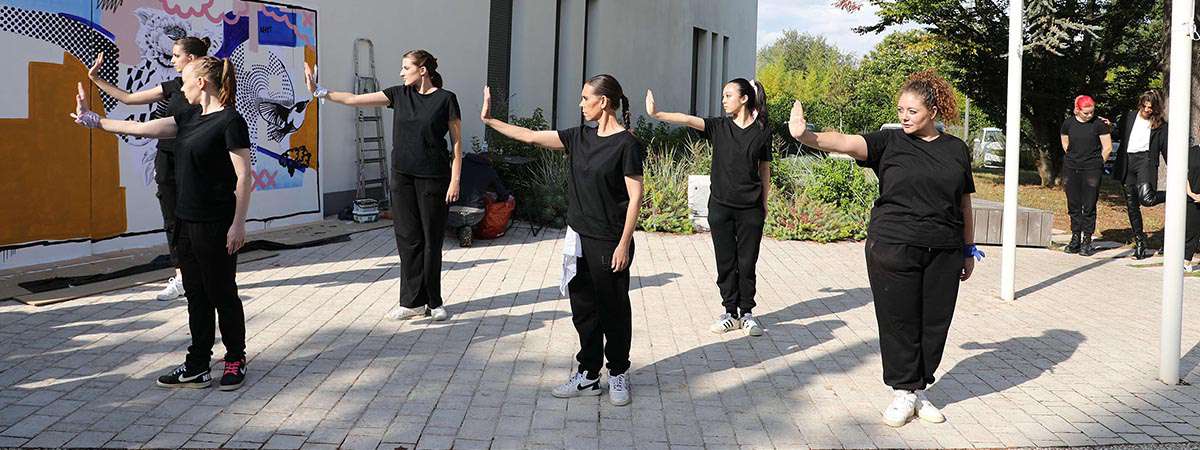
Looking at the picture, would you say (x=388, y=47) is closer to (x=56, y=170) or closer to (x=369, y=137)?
(x=369, y=137)

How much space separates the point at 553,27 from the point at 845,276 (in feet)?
29.3

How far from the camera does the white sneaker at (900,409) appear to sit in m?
5.07

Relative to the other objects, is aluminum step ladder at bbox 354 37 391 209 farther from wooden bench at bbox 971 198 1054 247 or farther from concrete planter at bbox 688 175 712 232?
wooden bench at bbox 971 198 1054 247

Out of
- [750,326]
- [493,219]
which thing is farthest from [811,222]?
[750,326]

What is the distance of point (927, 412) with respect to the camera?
516 cm

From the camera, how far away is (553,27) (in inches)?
683

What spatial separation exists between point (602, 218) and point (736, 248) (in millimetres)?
2101

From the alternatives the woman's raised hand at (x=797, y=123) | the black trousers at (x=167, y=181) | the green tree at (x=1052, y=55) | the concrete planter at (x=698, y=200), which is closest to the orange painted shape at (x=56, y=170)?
the black trousers at (x=167, y=181)

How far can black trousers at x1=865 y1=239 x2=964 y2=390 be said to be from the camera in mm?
4969

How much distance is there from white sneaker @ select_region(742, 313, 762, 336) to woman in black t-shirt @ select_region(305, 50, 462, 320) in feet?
6.73

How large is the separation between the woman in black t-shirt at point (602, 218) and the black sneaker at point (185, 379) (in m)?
1.81

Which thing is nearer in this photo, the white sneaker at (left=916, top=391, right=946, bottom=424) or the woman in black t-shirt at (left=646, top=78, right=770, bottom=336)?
the white sneaker at (left=916, top=391, right=946, bottom=424)

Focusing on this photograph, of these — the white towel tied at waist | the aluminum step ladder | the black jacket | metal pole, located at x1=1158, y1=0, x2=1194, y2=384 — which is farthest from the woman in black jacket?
the aluminum step ladder

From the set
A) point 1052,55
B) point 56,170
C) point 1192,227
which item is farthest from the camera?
point 1052,55
